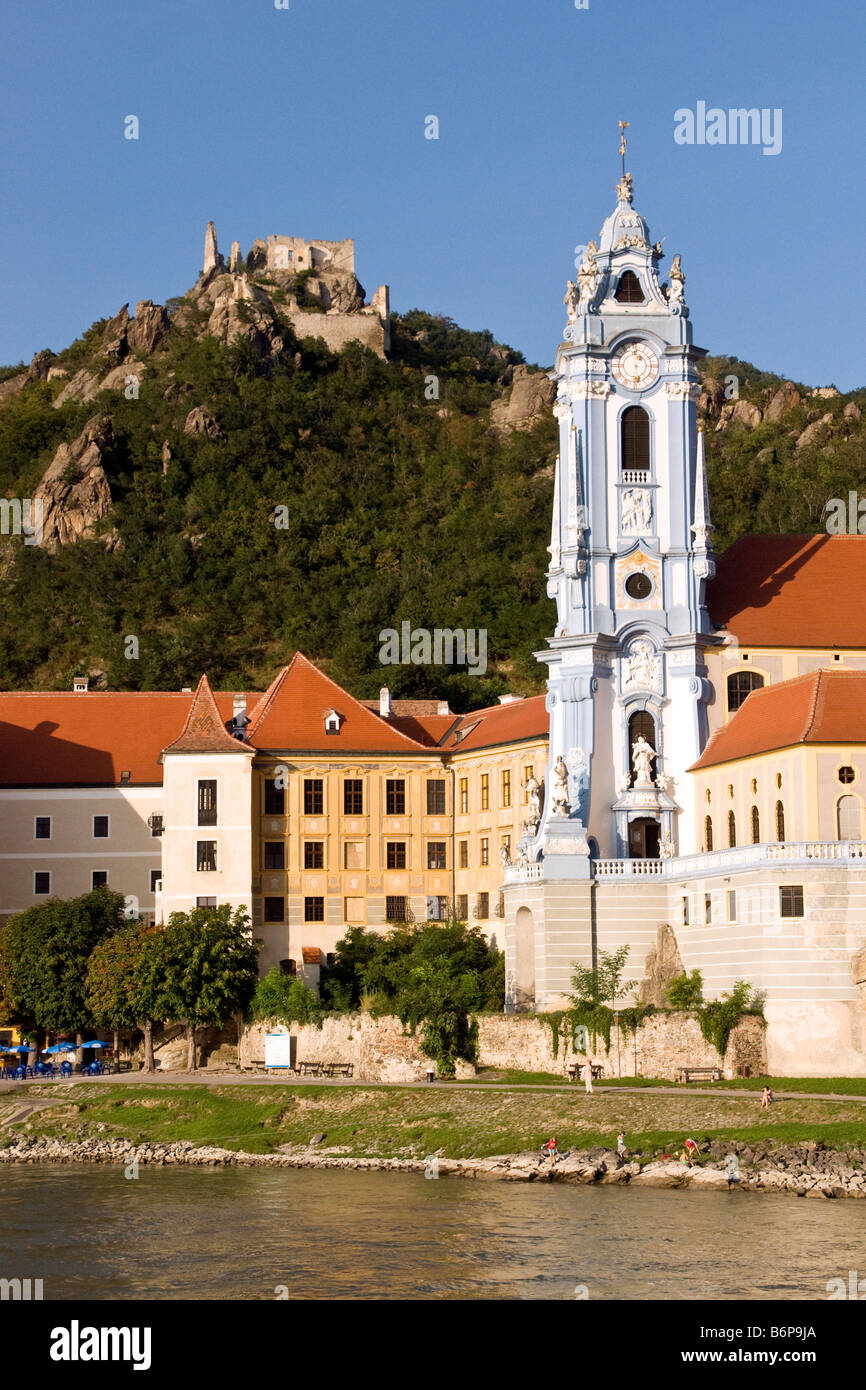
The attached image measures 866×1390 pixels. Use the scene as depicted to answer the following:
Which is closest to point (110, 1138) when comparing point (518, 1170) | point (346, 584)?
point (518, 1170)

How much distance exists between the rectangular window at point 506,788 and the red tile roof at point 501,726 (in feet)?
4.28

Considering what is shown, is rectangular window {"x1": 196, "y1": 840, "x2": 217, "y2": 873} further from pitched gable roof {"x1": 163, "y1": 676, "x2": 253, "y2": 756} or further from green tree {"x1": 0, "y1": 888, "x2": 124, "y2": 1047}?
green tree {"x1": 0, "y1": 888, "x2": 124, "y2": 1047}

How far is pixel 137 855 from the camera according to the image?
84250 mm

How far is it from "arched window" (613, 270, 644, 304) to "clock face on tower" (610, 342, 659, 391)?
5.75 feet

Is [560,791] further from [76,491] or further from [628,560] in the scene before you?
[76,491]

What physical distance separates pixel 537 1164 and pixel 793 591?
28.2 meters

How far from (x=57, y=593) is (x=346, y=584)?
18494mm

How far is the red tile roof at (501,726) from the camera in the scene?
77.6 metres

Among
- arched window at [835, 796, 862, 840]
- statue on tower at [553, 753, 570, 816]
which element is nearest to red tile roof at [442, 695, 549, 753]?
statue on tower at [553, 753, 570, 816]

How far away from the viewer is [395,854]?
3179 inches

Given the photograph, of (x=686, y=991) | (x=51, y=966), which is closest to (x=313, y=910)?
(x=51, y=966)

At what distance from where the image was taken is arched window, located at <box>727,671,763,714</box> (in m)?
71.4

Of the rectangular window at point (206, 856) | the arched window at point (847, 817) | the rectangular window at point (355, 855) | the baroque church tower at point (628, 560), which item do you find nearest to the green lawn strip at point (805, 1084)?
the arched window at point (847, 817)
